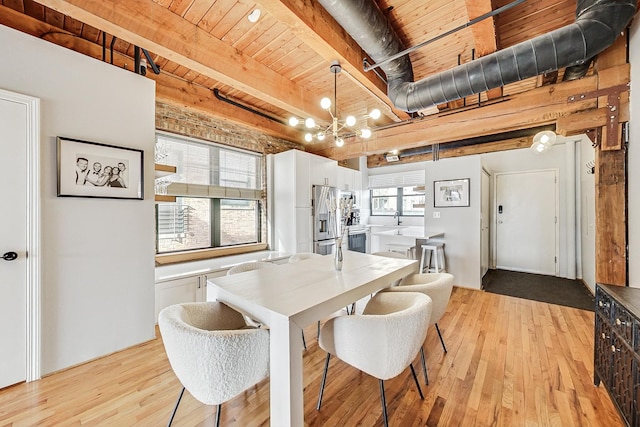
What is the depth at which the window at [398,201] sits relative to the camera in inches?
241

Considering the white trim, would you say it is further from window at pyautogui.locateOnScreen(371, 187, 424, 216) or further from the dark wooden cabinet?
window at pyautogui.locateOnScreen(371, 187, 424, 216)

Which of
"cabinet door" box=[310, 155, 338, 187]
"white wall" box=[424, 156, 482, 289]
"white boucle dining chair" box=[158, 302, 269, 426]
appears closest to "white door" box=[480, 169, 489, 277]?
"white wall" box=[424, 156, 482, 289]

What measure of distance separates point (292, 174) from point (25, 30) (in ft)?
9.61

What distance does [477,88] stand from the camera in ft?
7.41

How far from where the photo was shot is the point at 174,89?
3.05 meters

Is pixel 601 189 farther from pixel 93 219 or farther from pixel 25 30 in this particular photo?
pixel 25 30

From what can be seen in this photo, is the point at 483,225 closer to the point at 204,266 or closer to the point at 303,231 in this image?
the point at 303,231

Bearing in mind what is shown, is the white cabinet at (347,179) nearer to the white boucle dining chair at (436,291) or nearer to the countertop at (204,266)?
the countertop at (204,266)

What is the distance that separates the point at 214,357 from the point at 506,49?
9.58 ft

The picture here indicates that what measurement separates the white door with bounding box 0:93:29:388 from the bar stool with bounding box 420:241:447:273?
4.72 m

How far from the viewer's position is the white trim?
192 cm

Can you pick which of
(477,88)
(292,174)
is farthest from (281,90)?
(477,88)

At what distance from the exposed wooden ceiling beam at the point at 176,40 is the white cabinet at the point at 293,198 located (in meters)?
1.25

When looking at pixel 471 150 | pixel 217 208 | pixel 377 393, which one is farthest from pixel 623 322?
pixel 471 150
